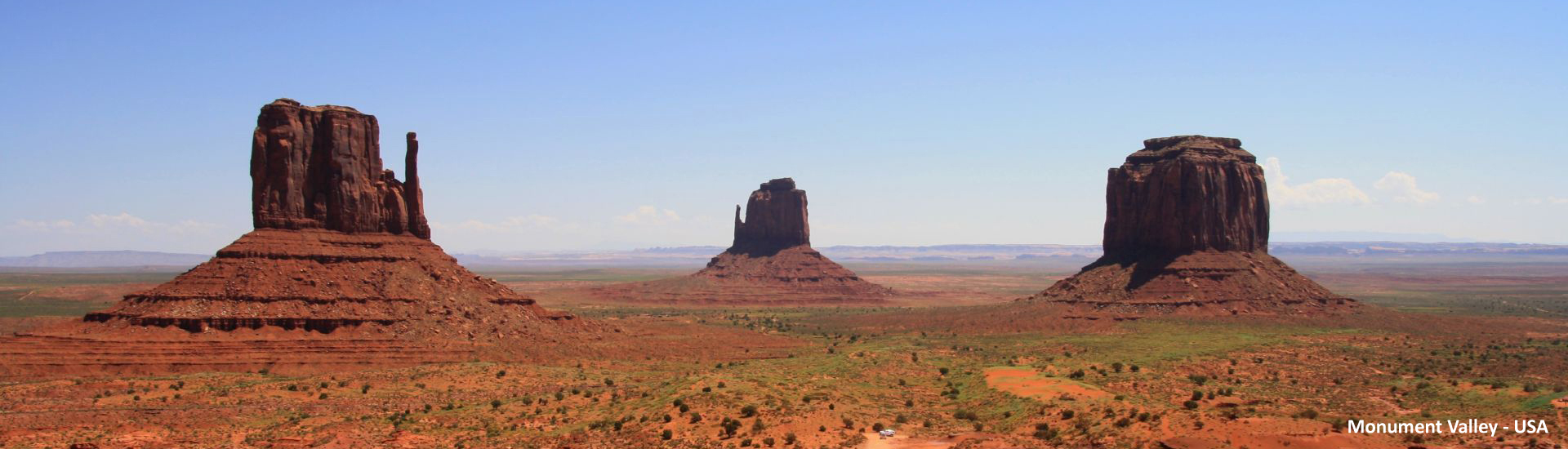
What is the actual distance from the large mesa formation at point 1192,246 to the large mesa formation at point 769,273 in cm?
4306

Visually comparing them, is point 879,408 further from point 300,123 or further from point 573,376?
point 300,123

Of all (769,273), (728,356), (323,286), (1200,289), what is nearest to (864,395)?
(728,356)

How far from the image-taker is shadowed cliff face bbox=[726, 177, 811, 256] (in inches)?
6137

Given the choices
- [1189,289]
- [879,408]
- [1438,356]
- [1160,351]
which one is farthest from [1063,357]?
[1189,289]

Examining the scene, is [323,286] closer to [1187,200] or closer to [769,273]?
[1187,200]

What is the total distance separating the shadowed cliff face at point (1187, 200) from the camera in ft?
316

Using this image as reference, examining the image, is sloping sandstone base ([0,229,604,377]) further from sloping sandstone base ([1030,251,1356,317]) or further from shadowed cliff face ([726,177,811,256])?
shadowed cliff face ([726,177,811,256])

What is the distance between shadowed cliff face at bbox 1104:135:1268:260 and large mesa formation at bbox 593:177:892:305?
44.4 metres

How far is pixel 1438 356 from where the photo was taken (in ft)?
204

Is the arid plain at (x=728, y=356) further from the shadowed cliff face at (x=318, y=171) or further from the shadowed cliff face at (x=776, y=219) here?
the shadowed cliff face at (x=776, y=219)

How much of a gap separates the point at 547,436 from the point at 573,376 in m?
16.3

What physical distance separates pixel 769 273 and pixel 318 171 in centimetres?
8814

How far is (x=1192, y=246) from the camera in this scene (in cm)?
9644

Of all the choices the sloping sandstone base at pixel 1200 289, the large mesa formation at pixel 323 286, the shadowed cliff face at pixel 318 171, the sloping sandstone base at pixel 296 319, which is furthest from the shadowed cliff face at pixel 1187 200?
the shadowed cliff face at pixel 318 171
